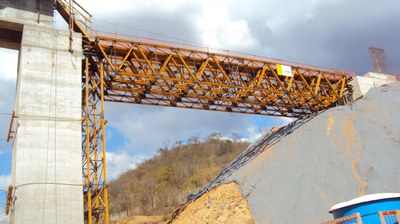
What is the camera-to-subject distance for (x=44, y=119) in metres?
18.8

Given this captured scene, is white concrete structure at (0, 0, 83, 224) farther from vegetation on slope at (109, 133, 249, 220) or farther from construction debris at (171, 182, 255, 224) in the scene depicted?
vegetation on slope at (109, 133, 249, 220)

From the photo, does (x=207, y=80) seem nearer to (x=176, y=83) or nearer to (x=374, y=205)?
(x=176, y=83)

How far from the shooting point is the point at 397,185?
22.0 m

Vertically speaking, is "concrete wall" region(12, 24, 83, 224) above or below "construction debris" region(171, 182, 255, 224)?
above

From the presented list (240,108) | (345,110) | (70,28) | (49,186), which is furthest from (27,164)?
(345,110)

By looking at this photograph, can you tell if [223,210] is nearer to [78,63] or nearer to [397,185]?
[397,185]

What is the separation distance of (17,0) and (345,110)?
23973 millimetres

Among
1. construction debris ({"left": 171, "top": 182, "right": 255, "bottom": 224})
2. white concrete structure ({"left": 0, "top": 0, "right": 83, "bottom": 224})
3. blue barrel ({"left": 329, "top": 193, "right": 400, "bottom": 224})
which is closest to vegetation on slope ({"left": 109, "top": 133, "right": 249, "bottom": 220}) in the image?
construction debris ({"left": 171, "top": 182, "right": 255, "bottom": 224})

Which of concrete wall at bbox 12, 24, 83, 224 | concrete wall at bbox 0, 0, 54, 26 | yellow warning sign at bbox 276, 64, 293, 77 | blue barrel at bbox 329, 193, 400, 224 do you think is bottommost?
blue barrel at bbox 329, 193, 400, 224

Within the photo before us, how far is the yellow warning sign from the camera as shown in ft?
97.1

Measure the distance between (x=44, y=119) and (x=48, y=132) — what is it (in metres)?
0.65

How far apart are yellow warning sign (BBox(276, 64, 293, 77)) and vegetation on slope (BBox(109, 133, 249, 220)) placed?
19.8m

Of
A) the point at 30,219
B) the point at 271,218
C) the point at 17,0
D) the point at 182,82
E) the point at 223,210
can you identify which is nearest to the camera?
the point at 30,219

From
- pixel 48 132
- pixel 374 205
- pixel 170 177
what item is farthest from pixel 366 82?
pixel 170 177
